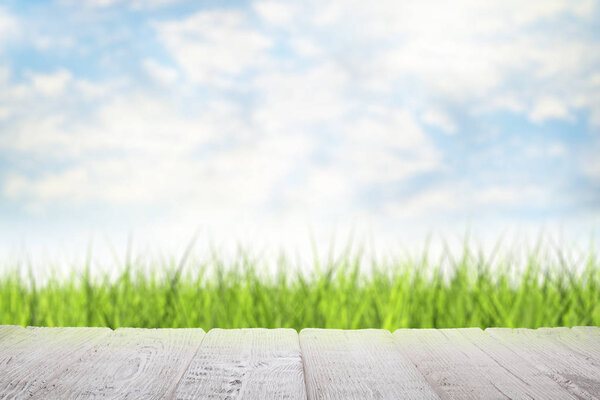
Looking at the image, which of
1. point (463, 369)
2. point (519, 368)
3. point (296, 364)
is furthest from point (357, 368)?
point (519, 368)

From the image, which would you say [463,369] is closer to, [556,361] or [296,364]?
[556,361]

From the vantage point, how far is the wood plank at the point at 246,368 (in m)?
1.41

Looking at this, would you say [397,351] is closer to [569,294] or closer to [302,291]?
[302,291]

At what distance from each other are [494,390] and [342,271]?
161 cm

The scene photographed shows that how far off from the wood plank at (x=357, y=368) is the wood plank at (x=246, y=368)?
43 mm

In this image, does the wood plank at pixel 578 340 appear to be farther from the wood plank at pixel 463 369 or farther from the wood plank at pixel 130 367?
the wood plank at pixel 130 367

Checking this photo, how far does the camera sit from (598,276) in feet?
11.2

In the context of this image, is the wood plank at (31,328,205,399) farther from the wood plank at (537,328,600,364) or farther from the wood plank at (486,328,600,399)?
the wood plank at (537,328,600,364)

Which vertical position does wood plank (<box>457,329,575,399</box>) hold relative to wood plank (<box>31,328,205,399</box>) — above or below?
below

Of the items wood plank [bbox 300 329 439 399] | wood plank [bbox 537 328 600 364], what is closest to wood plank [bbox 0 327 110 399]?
wood plank [bbox 300 329 439 399]

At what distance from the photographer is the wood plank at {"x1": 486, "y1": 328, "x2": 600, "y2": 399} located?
155 cm

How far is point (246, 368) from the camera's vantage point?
1.59 meters

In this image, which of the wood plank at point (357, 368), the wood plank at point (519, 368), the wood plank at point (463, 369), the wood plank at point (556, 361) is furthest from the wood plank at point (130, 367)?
the wood plank at point (556, 361)

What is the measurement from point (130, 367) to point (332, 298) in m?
1.41
